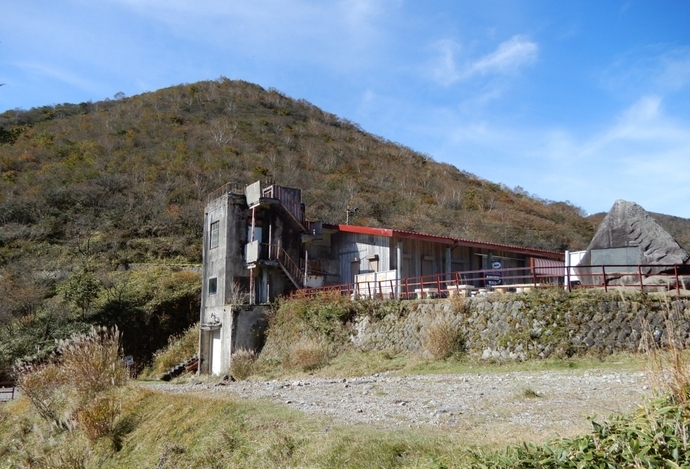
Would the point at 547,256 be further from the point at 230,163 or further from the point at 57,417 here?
the point at 230,163

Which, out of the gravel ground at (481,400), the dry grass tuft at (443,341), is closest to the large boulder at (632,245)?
the dry grass tuft at (443,341)

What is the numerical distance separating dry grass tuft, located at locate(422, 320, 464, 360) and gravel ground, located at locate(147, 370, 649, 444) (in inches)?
93.5

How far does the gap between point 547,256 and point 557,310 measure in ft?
55.6

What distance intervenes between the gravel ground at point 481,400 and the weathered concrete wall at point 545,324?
6.25 feet

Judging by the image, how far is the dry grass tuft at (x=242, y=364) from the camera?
2134 cm

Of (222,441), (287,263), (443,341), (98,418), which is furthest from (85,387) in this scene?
(287,263)

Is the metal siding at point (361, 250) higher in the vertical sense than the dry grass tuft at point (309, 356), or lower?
higher

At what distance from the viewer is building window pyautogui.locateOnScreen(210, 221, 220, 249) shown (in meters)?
27.8

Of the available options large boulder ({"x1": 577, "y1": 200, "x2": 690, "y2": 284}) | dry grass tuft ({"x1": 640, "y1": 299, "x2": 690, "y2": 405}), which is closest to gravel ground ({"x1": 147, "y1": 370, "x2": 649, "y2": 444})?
dry grass tuft ({"x1": 640, "y1": 299, "x2": 690, "y2": 405})

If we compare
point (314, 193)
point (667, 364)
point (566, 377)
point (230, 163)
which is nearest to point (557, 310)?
point (566, 377)

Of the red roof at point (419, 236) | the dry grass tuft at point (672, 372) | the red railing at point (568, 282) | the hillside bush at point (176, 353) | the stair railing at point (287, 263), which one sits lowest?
the hillside bush at point (176, 353)

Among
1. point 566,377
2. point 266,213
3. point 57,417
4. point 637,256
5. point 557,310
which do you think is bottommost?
point 57,417

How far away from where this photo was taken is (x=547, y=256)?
105ft

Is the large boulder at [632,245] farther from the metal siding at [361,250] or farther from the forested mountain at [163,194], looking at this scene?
the forested mountain at [163,194]
